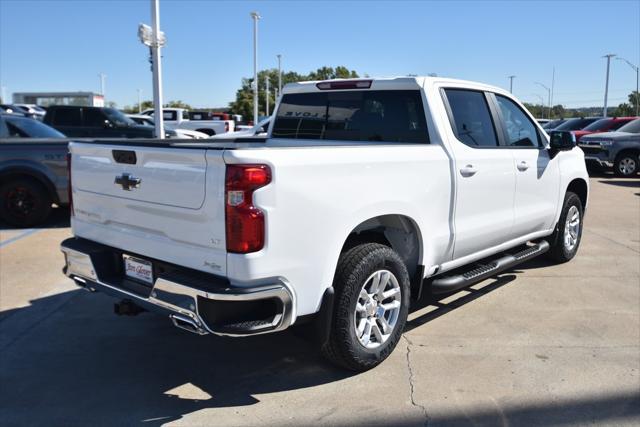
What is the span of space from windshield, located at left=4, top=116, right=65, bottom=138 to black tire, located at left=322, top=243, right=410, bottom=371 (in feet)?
26.4

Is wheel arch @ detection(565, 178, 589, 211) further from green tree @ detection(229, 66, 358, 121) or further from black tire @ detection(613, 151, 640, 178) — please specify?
green tree @ detection(229, 66, 358, 121)

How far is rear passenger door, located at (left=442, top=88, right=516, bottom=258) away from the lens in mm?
4516

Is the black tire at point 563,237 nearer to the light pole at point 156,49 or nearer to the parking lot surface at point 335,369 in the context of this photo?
the parking lot surface at point 335,369

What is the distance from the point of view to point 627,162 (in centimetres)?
1661

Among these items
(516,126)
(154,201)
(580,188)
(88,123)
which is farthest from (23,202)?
(580,188)

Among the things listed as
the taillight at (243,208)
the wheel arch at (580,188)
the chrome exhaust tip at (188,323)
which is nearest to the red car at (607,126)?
the wheel arch at (580,188)

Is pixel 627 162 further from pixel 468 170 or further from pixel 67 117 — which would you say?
pixel 67 117

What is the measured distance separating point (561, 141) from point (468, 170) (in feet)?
5.73

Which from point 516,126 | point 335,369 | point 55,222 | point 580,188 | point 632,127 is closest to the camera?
point 335,369

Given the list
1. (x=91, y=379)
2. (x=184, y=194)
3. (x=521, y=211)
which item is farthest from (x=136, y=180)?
(x=521, y=211)

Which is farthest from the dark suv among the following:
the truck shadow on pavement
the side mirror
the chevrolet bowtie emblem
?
the chevrolet bowtie emblem

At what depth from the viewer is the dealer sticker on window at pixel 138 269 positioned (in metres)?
3.52

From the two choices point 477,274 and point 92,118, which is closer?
point 477,274

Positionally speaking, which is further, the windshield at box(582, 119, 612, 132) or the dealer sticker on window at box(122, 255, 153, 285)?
the windshield at box(582, 119, 612, 132)
